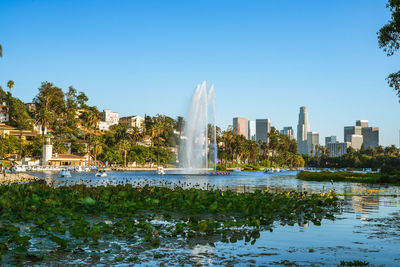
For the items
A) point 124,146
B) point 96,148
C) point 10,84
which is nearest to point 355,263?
point 96,148

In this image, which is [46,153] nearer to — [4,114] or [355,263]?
[4,114]

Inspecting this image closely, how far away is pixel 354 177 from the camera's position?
215ft

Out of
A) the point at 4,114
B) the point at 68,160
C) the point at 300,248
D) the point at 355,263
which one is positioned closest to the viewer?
the point at 355,263

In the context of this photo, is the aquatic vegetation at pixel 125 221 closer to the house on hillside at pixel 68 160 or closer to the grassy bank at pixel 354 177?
the grassy bank at pixel 354 177

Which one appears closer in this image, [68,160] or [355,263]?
[355,263]

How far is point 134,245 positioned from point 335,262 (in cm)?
552

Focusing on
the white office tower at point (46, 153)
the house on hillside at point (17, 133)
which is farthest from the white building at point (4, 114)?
the white office tower at point (46, 153)

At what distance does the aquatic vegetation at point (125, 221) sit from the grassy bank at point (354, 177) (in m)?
37.9

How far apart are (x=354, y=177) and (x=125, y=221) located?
5846 centimetres

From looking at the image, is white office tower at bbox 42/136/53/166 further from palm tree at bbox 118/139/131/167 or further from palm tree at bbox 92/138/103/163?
palm tree at bbox 118/139/131/167

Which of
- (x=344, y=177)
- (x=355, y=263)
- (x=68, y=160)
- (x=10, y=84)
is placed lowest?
(x=344, y=177)

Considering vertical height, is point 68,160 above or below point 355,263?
above

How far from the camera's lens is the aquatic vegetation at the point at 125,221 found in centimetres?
1107

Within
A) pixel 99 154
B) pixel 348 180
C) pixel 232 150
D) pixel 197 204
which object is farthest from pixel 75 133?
pixel 197 204
